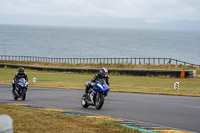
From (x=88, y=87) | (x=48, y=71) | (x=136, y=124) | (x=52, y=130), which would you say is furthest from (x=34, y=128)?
(x=48, y=71)

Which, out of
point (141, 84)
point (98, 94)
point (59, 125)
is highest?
point (98, 94)

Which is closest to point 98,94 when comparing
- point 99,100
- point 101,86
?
point 99,100

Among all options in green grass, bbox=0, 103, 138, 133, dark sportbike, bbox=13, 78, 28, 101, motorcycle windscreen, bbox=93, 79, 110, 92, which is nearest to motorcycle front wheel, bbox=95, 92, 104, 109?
motorcycle windscreen, bbox=93, 79, 110, 92

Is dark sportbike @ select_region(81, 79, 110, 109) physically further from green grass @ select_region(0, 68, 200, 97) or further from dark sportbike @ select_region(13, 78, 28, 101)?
green grass @ select_region(0, 68, 200, 97)

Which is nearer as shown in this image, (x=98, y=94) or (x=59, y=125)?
(x=59, y=125)

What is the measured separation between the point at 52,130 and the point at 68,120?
1830 millimetres

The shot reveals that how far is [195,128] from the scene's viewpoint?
9.73m

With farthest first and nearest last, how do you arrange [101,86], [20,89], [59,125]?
[20,89] < [101,86] < [59,125]

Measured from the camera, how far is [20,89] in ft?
60.9

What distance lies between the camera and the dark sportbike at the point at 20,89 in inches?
719

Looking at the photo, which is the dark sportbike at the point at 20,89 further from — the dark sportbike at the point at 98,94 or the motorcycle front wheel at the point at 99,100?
the motorcycle front wheel at the point at 99,100

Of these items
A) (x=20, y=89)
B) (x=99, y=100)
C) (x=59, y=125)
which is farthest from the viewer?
(x=20, y=89)

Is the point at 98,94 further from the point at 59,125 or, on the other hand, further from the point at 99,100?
the point at 59,125

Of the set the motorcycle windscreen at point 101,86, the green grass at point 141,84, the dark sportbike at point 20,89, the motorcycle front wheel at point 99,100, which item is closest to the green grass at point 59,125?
the motorcycle windscreen at point 101,86
